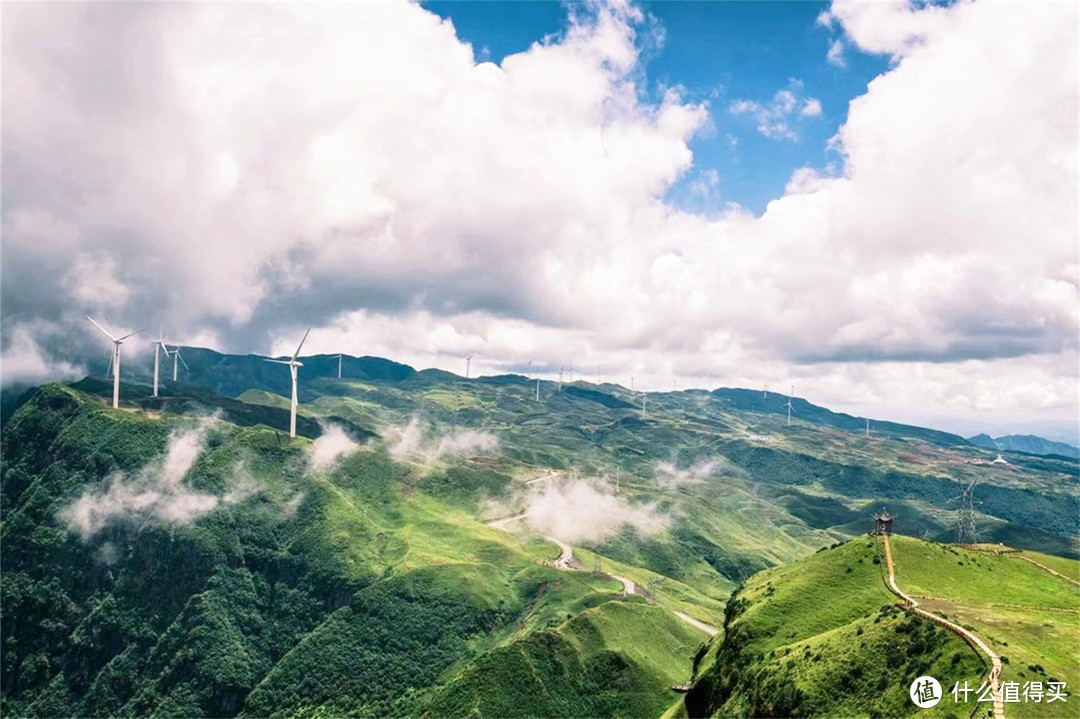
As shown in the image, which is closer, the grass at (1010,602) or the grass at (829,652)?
the grass at (1010,602)

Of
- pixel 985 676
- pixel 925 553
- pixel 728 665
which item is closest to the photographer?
pixel 985 676

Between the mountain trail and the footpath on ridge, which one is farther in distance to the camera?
the mountain trail

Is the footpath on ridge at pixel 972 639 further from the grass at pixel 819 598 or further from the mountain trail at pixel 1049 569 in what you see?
the mountain trail at pixel 1049 569

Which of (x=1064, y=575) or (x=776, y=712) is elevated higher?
(x=1064, y=575)

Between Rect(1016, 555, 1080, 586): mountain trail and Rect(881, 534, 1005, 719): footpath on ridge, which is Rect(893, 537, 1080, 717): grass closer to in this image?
Rect(881, 534, 1005, 719): footpath on ridge

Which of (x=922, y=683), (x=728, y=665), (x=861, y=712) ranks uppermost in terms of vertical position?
(x=922, y=683)

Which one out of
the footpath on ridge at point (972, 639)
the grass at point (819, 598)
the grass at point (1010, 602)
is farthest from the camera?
the grass at point (819, 598)

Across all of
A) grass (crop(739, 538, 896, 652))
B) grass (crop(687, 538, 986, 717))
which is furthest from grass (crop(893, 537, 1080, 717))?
grass (crop(739, 538, 896, 652))

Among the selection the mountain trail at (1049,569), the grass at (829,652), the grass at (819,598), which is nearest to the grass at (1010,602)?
the mountain trail at (1049,569)

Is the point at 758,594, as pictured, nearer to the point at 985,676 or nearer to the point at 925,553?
the point at 925,553

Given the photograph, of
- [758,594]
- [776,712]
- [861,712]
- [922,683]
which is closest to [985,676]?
[922,683]

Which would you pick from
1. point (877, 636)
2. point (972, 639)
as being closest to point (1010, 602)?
point (877, 636)
